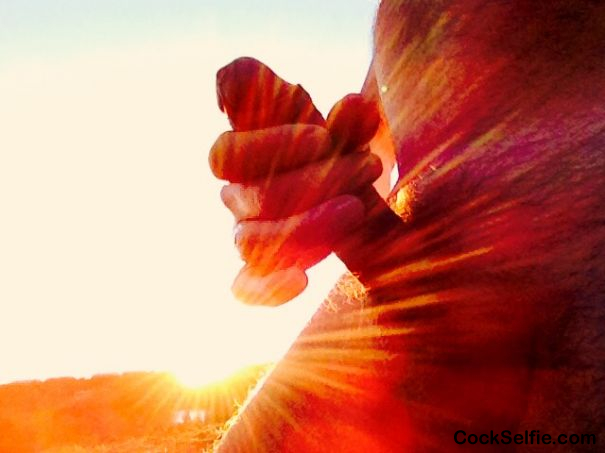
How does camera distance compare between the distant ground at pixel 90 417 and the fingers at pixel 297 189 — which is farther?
the distant ground at pixel 90 417

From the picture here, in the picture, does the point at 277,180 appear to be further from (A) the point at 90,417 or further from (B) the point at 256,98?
(A) the point at 90,417

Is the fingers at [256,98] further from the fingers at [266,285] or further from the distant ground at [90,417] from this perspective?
the distant ground at [90,417]

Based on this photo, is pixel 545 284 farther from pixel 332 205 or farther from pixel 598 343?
pixel 332 205

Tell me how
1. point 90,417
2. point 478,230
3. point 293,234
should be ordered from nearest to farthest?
1. point 293,234
2. point 478,230
3. point 90,417

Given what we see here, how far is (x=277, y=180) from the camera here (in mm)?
683

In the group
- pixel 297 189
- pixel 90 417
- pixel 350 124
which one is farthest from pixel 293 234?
pixel 90 417

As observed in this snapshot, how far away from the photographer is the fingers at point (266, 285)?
2.26 ft

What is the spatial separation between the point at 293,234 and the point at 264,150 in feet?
0.37

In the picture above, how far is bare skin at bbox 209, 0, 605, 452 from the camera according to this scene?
69 centimetres

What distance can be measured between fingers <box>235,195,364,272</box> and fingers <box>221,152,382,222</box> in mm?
13

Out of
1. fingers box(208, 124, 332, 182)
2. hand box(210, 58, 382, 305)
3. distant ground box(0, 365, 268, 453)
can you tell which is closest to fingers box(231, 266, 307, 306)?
hand box(210, 58, 382, 305)

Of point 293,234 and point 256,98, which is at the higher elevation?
point 256,98

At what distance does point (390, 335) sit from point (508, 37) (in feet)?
1.68

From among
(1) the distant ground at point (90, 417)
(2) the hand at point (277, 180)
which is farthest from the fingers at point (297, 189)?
(1) the distant ground at point (90, 417)
